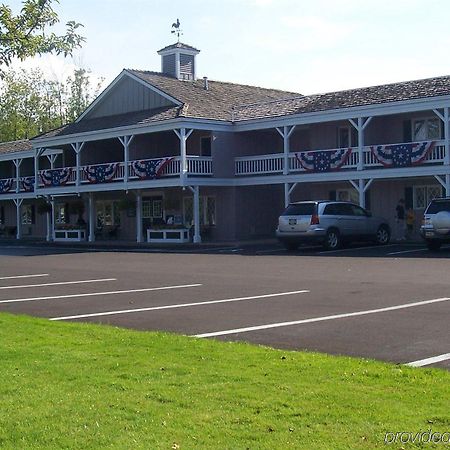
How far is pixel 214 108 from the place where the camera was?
120 ft

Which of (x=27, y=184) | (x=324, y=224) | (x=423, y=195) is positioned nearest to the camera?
(x=324, y=224)

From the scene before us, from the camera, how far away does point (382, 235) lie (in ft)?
95.9

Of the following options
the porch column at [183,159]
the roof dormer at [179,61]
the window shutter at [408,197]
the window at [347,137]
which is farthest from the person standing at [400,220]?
the roof dormer at [179,61]

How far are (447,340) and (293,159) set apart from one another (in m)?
24.4

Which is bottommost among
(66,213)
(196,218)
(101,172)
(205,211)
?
(196,218)

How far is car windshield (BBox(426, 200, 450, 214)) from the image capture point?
24.0 metres

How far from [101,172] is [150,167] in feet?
13.1

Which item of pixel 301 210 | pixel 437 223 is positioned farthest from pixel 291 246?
pixel 437 223

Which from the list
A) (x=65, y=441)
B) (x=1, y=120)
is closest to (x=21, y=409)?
(x=65, y=441)

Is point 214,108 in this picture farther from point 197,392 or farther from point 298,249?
point 197,392

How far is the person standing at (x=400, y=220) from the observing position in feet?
102

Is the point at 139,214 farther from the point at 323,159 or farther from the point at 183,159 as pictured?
the point at 323,159

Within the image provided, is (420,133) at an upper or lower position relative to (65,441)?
upper

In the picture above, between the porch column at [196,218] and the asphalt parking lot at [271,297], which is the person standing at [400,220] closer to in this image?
the asphalt parking lot at [271,297]
